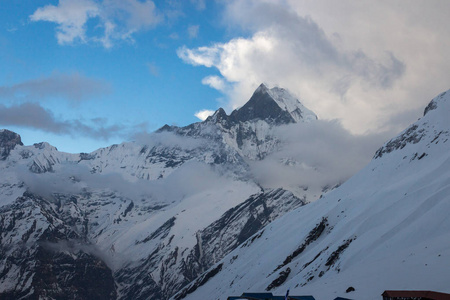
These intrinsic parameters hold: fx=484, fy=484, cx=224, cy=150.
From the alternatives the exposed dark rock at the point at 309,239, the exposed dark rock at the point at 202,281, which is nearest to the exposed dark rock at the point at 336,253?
the exposed dark rock at the point at 309,239

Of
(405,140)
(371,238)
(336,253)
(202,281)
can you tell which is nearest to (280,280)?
(336,253)

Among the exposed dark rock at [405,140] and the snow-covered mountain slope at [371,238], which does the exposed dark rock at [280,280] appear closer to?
the snow-covered mountain slope at [371,238]

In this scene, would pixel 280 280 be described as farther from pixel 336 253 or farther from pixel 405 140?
pixel 405 140

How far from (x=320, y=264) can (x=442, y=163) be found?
3332cm

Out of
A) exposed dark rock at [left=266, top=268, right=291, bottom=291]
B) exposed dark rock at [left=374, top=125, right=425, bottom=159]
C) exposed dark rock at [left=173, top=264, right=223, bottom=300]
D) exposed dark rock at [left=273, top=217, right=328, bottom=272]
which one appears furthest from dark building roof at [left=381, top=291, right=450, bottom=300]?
exposed dark rock at [left=173, top=264, right=223, bottom=300]

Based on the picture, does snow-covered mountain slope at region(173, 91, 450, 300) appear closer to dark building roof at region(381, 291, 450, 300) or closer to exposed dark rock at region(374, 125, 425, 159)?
exposed dark rock at region(374, 125, 425, 159)

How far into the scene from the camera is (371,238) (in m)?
85.8

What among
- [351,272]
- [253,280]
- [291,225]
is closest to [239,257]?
[291,225]

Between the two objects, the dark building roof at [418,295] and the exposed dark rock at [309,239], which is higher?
the exposed dark rock at [309,239]

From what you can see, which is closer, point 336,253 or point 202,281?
point 336,253

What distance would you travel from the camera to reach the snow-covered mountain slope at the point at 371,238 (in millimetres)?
60625

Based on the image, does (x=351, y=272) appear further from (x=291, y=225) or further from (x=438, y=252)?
(x=291, y=225)

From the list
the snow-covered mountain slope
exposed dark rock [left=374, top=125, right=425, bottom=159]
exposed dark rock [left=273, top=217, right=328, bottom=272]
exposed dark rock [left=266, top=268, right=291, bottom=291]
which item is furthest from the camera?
exposed dark rock [left=374, top=125, right=425, bottom=159]

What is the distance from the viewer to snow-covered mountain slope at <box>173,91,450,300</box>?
6062cm
